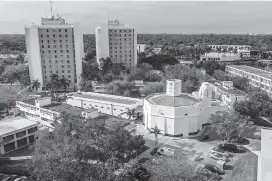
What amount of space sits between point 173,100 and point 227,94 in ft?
71.9

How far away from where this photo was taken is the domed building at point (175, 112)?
48.0 meters

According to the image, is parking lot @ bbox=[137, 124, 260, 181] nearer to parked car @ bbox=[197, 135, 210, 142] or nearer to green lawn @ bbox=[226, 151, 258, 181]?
green lawn @ bbox=[226, 151, 258, 181]

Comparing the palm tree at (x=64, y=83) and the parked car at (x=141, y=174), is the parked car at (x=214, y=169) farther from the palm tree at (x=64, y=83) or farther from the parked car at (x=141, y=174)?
the palm tree at (x=64, y=83)

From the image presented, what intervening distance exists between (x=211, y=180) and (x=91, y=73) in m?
65.9

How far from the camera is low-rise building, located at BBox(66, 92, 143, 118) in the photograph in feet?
188

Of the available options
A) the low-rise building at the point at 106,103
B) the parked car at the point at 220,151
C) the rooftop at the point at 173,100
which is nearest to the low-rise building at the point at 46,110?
the low-rise building at the point at 106,103

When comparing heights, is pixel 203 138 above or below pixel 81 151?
below

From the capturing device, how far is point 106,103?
5875 cm

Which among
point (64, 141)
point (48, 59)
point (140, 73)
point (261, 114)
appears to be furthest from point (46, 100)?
point (261, 114)

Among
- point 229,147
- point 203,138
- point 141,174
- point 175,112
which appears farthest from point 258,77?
point 141,174

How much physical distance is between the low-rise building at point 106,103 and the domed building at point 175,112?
5894 mm

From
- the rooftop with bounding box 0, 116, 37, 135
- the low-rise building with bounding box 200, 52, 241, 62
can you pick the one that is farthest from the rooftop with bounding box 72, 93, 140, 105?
the low-rise building with bounding box 200, 52, 241, 62

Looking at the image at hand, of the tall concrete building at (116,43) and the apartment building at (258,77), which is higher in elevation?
the tall concrete building at (116,43)

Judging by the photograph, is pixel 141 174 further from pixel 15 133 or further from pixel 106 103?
pixel 106 103
